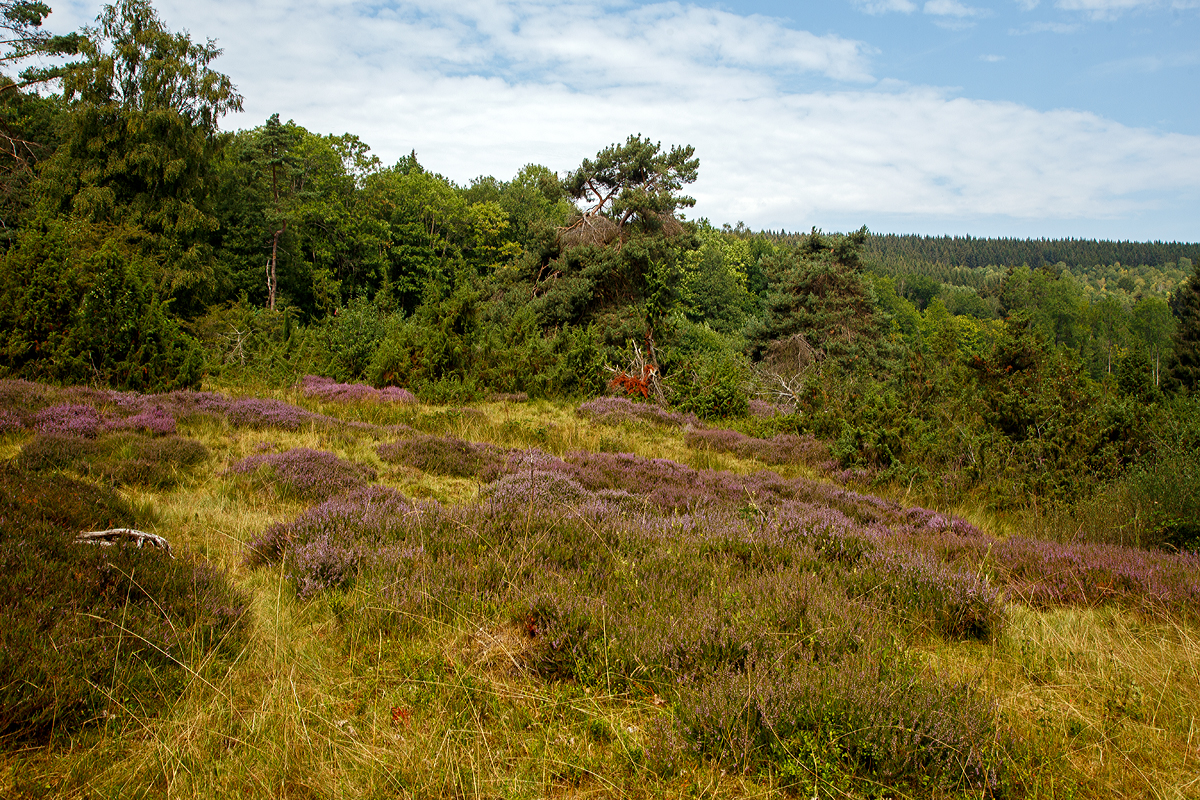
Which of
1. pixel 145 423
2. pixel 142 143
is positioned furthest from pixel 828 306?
pixel 142 143

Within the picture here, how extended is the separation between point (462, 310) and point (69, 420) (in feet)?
30.3

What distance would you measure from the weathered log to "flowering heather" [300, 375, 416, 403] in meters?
8.46

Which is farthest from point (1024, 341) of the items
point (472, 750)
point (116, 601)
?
point (116, 601)

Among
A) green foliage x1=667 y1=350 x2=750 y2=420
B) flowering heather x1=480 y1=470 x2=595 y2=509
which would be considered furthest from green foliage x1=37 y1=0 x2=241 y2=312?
flowering heather x1=480 y1=470 x2=595 y2=509

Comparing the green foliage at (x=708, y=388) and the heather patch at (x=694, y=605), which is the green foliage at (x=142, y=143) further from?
the heather patch at (x=694, y=605)

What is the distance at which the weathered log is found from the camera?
136 inches

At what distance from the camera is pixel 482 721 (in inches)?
98.0

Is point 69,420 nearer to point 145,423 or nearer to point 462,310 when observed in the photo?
point 145,423

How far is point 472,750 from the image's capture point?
88.7 inches

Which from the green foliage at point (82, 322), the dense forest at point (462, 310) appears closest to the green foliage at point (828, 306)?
the dense forest at point (462, 310)

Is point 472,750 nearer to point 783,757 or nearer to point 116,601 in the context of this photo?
point 783,757

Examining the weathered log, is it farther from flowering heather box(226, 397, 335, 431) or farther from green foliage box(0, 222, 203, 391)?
green foliage box(0, 222, 203, 391)

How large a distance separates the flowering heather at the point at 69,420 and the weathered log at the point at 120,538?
3.97 meters

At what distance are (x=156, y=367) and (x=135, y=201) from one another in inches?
825
